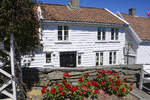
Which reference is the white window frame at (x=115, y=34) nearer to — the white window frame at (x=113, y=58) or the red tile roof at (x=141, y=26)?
the white window frame at (x=113, y=58)

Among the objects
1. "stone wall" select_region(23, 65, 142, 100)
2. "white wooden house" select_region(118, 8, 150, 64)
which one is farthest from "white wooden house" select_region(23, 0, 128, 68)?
"stone wall" select_region(23, 65, 142, 100)

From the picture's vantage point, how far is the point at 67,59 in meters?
11.4

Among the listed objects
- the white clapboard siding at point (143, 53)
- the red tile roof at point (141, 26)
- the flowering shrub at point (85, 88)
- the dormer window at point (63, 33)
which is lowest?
the flowering shrub at point (85, 88)

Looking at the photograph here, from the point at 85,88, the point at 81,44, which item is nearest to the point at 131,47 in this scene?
the point at 81,44

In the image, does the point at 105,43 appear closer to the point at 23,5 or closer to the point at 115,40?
the point at 115,40

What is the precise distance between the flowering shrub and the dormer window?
6.67 meters

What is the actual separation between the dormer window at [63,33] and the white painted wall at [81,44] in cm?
39

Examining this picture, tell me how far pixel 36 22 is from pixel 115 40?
1077 cm

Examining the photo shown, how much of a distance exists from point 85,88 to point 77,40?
25.2ft

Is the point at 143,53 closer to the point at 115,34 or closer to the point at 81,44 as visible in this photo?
the point at 115,34

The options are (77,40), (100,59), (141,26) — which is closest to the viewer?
(77,40)

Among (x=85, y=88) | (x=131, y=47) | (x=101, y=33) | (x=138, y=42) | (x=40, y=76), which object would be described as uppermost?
(x=101, y=33)

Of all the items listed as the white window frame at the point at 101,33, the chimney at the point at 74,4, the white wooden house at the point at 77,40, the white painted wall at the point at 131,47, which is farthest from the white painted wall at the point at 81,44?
the chimney at the point at 74,4

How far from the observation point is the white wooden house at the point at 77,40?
34.2ft
